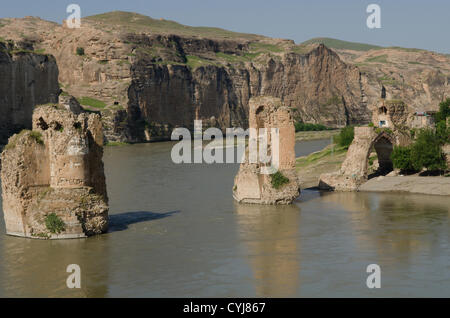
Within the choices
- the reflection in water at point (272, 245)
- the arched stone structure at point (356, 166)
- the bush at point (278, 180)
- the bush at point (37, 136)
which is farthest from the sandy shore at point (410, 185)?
the bush at point (37, 136)

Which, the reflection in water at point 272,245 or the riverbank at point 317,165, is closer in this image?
the reflection in water at point 272,245

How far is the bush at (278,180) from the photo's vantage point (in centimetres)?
3883

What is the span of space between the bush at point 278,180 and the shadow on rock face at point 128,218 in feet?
18.6

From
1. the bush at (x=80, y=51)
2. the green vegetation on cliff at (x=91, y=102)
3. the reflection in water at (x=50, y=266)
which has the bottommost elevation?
the reflection in water at (x=50, y=266)

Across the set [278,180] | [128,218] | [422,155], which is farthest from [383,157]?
[128,218]

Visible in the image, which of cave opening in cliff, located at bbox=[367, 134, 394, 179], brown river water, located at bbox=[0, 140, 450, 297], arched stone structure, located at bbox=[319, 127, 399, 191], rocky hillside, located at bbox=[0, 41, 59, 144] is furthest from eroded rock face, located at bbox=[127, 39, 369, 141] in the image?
brown river water, located at bbox=[0, 140, 450, 297]

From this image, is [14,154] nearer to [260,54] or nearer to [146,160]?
[146,160]

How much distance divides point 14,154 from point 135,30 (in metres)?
128

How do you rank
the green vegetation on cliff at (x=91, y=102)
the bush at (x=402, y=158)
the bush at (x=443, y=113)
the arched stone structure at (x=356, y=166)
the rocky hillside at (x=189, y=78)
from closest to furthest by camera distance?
the arched stone structure at (x=356, y=166), the bush at (x=402, y=158), the bush at (x=443, y=113), the green vegetation on cliff at (x=91, y=102), the rocky hillside at (x=189, y=78)

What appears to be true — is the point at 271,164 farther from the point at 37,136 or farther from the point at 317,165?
the point at 317,165

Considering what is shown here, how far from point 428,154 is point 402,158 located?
184 centimetres

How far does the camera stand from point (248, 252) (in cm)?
2781

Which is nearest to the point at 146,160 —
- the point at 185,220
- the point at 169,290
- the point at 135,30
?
the point at 185,220

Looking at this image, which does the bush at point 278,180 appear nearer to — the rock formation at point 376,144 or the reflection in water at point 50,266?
the rock formation at point 376,144
